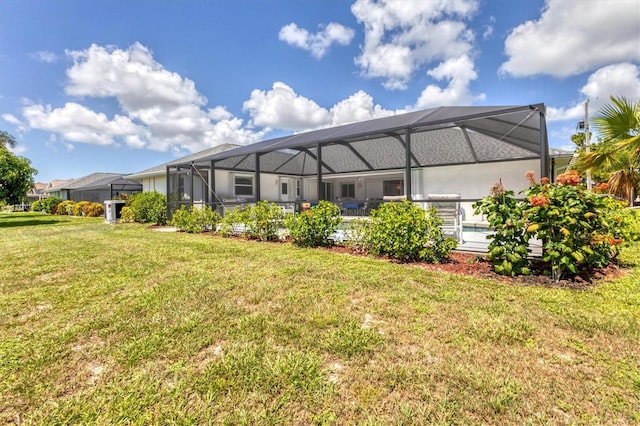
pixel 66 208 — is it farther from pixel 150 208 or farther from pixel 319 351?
pixel 319 351

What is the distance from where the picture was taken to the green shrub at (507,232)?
409cm

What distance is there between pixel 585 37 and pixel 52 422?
60.7 ft

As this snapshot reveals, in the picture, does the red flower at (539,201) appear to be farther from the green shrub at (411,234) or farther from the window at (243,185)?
the window at (243,185)

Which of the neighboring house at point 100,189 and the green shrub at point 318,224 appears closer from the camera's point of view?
the green shrub at point 318,224

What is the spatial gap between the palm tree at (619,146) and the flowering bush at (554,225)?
2800 millimetres

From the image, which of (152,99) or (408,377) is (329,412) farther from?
(152,99)

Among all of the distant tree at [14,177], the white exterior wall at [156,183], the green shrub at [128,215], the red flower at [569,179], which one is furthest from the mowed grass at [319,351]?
the distant tree at [14,177]

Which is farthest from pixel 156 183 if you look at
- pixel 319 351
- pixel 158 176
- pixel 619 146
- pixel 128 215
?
pixel 619 146

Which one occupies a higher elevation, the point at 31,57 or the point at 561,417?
the point at 31,57

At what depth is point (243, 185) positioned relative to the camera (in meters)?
16.3

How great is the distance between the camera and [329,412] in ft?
5.61

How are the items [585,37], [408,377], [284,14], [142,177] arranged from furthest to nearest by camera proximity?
1. [142,177]
2. [585,37]
3. [284,14]
4. [408,377]

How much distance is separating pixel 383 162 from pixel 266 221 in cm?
797

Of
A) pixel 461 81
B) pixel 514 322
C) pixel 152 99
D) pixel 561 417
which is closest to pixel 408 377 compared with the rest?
pixel 561 417
